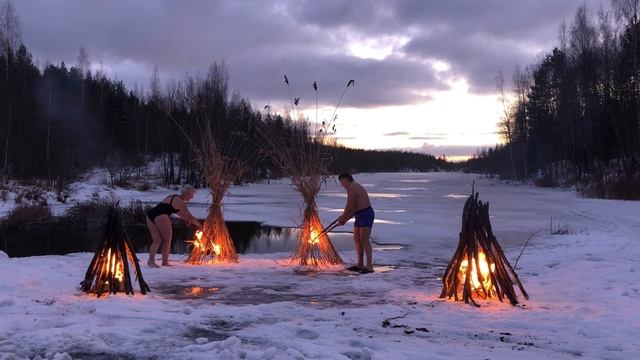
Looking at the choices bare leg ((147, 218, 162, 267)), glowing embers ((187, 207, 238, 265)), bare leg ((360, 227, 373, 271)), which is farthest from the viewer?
glowing embers ((187, 207, 238, 265))

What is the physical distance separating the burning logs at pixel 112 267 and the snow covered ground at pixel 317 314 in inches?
8.2

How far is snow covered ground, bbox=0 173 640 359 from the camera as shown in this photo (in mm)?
4129

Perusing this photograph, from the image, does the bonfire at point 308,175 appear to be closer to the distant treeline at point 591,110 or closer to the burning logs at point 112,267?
the burning logs at point 112,267

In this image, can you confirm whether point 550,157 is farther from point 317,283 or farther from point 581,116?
point 317,283

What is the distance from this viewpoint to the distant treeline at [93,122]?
3030 centimetres

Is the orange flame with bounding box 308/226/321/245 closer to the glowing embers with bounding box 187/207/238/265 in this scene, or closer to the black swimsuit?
the glowing embers with bounding box 187/207/238/265

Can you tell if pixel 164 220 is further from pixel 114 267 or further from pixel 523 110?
pixel 523 110

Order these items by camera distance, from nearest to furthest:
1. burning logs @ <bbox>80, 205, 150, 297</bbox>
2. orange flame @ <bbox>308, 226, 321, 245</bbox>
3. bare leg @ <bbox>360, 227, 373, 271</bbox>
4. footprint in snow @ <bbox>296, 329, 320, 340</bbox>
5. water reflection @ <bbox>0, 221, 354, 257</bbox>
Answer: footprint in snow @ <bbox>296, 329, 320, 340</bbox>
burning logs @ <bbox>80, 205, 150, 297</bbox>
bare leg @ <bbox>360, 227, 373, 271</bbox>
orange flame @ <bbox>308, 226, 321, 245</bbox>
water reflection @ <bbox>0, 221, 354, 257</bbox>

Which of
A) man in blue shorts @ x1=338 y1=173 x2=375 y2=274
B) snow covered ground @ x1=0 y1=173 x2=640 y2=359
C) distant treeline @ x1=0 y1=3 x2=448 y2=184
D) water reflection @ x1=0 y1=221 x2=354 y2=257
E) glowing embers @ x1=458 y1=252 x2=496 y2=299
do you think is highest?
distant treeline @ x1=0 y1=3 x2=448 y2=184

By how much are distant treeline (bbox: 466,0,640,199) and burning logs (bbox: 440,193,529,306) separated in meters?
20.2

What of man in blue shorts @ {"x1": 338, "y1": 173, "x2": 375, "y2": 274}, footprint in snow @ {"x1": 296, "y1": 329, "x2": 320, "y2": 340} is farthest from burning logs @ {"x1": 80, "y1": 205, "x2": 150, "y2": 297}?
man in blue shorts @ {"x1": 338, "y1": 173, "x2": 375, "y2": 274}

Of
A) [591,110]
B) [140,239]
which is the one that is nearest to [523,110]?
[591,110]

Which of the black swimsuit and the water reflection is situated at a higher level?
the black swimsuit

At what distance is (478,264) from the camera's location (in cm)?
614
